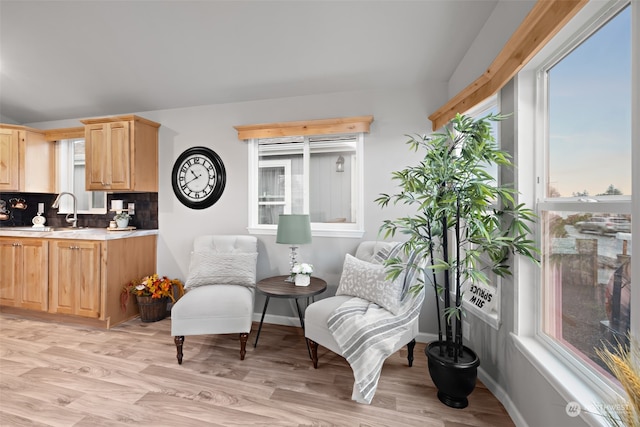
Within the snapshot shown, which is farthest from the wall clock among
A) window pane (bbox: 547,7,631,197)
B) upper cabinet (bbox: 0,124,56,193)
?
window pane (bbox: 547,7,631,197)

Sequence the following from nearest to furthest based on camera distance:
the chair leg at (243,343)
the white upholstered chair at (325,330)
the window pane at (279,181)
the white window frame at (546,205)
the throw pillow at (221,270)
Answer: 1. the white window frame at (546,205)
2. the white upholstered chair at (325,330)
3. the chair leg at (243,343)
4. the throw pillow at (221,270)
5. the window pane at (279,181)

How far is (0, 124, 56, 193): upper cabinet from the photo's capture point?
3.64 meters

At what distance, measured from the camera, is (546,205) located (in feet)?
5.29

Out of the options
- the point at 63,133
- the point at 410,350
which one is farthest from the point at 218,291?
the point at 63,133

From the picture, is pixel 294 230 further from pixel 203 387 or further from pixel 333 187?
pixel 203 387

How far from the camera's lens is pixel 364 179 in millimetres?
2949

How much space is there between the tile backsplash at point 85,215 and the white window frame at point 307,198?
129cm

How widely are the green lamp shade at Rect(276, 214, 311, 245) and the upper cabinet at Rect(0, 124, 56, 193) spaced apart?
3526 mm

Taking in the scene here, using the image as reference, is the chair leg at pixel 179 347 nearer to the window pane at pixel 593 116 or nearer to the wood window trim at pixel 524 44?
the window pane at pixel 593 116

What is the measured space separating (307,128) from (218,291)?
1.79 meters

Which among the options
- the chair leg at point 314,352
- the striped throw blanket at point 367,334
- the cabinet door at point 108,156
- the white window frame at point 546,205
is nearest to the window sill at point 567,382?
the white window frame at point 546,205

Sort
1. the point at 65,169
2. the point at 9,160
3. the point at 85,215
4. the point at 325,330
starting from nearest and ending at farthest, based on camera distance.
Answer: the point at 325,330, the point at 9,160, the point at 85,215, the point at 65,169

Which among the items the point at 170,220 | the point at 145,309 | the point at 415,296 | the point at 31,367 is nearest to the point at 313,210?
the point at 415,296

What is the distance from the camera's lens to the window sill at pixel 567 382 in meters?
1.14
